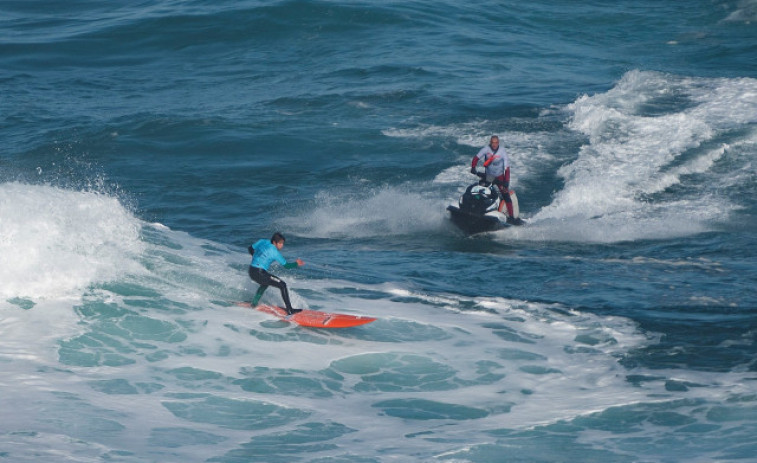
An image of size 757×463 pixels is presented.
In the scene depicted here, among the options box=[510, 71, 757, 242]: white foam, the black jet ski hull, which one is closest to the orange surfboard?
the black jet ski hull

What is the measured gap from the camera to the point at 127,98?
3284 cm

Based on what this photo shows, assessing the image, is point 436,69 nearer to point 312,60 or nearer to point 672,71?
point 312,60

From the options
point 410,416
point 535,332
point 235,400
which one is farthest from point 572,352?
point 235,400

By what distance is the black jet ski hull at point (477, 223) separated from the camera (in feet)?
67.0

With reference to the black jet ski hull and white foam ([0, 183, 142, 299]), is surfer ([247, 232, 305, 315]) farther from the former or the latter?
the black jet ski hull

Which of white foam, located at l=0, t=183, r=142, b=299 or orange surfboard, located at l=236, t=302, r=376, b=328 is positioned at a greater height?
white foam, located at l=0, t=183, r=142, b=299

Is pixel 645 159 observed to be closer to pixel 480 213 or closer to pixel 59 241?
pixel 480 213

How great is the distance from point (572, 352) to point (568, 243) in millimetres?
5677

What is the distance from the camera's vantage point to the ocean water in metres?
12.2

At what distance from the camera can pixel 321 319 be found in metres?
15.4

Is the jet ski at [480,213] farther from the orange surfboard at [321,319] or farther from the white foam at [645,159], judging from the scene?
the orange surfboard at [321,319]

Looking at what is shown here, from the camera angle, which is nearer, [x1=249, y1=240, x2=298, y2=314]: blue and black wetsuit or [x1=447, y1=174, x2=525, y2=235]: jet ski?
[x1=249, y1=240, x2=298, y2=314]: blue and black wetsuit

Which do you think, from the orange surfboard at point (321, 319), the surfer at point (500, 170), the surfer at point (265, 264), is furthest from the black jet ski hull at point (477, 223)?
the surfer at point (265, 264)

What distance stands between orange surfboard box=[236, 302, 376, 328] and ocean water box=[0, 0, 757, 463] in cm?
15
